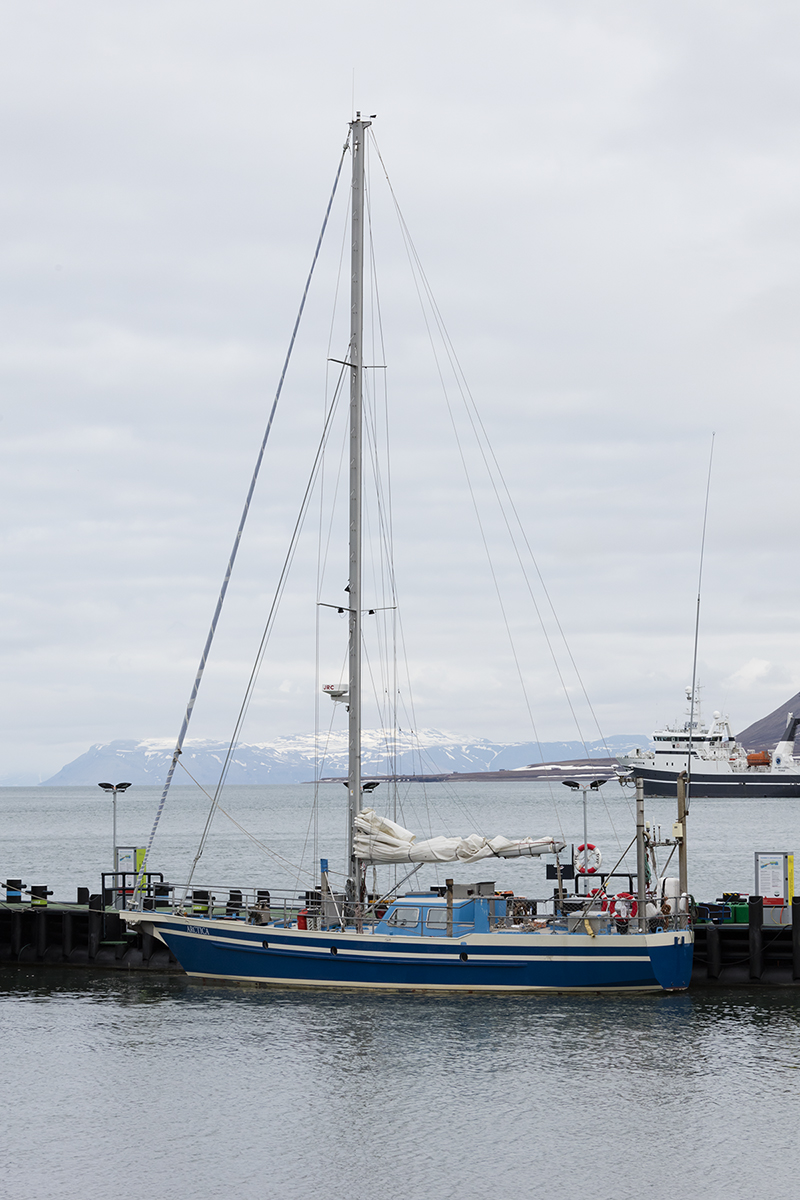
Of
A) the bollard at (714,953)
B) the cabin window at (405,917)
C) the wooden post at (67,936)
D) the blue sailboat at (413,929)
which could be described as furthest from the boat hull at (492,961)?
the wooden post at (67,936)

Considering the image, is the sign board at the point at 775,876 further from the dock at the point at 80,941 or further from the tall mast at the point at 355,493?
the dock at the point at 80,941

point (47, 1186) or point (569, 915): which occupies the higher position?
point (569, 915)

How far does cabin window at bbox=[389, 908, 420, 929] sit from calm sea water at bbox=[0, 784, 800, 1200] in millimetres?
1859

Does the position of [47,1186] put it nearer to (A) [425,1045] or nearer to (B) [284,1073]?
(B) [284,1073]

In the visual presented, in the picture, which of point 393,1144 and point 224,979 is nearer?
point 393,1144

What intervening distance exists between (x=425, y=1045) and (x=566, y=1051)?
3067 millimetres

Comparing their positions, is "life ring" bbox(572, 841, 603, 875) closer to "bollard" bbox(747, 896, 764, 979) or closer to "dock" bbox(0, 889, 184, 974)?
"bollard" bbox(747, 896, 764, 979)

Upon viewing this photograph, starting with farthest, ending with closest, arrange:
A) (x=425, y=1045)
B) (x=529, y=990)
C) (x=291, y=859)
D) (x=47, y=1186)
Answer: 1. (x=291, y=859)
2. (x=529, y=990)
3. (x=425, y=1045)
4. (x=47, y=1186)

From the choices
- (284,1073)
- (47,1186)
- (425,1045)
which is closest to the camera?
(47,1186)

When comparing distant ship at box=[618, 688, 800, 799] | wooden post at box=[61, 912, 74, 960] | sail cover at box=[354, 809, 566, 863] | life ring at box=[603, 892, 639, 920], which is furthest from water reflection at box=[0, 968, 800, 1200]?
distant ship at box=[618, 688, 800, 799]

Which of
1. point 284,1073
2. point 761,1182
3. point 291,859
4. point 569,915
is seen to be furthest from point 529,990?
point 291,859

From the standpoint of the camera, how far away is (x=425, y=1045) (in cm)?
2741

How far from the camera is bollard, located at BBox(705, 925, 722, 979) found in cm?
3275

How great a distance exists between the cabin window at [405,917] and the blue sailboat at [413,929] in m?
0.03
